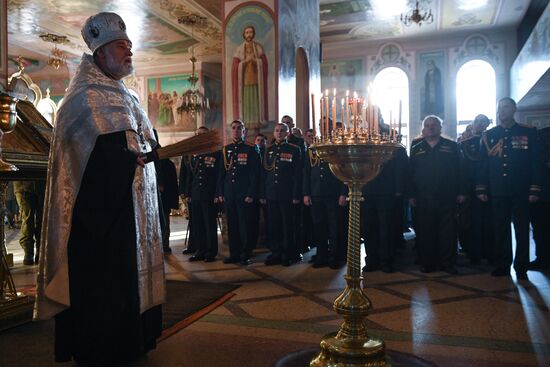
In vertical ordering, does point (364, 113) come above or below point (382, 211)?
above

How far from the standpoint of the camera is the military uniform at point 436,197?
230 inches

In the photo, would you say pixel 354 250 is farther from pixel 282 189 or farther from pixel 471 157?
pixel 471 157

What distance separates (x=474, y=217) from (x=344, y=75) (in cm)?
1252

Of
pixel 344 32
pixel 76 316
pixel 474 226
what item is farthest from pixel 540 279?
pixel 344 32

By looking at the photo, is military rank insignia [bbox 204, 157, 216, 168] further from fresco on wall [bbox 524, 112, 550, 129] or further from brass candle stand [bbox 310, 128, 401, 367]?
fresco on wall [bbox 524, 112, 550, 129]

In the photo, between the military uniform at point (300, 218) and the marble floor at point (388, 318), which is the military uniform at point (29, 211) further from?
the military uniform at point (300, 218)

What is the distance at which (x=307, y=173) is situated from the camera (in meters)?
6.37

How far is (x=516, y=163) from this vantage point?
541 centimetres

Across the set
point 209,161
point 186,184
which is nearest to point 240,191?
point 209,161

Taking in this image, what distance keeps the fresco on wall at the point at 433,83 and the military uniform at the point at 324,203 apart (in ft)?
39.9

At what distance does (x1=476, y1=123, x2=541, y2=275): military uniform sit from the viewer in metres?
5.39

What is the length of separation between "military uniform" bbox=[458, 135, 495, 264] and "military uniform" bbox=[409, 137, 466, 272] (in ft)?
0.98

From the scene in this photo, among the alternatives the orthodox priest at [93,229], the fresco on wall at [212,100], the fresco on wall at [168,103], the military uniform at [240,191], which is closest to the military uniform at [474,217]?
the military uniform at [240,191]

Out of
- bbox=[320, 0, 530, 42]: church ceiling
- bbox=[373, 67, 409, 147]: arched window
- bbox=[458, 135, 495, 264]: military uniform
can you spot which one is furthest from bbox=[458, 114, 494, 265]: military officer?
bbox=[373, 67, 409, 147]: arched window
